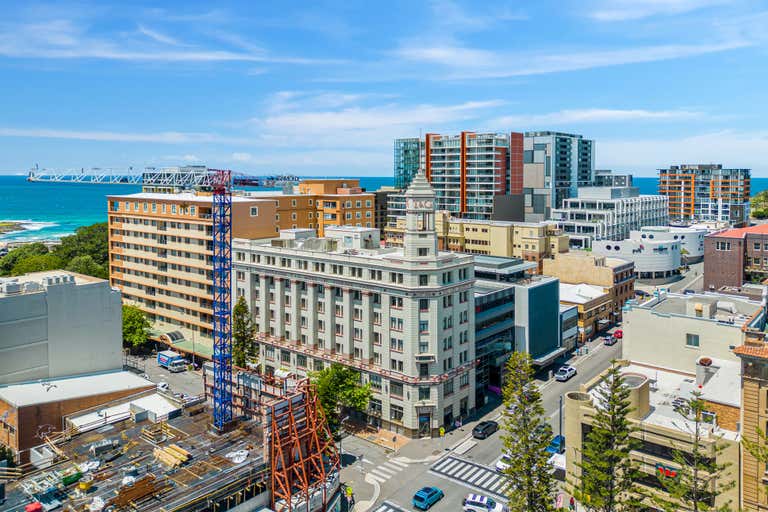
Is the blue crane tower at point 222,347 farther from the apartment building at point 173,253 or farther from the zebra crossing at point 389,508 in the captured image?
the apartment building at point 173,253

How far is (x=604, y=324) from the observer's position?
356 ft

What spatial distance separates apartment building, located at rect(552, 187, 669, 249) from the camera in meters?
162

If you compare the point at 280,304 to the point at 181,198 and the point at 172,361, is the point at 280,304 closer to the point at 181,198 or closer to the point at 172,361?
the point at 172,361

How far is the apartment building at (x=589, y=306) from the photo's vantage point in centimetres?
10300

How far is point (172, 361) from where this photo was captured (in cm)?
9250

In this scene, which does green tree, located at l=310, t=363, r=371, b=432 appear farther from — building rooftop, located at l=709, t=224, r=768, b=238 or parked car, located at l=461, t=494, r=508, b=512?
building rooftop, located at l=709, t=224, r=768, b=238

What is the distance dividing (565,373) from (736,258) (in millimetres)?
51367

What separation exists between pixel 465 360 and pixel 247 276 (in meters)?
34.9

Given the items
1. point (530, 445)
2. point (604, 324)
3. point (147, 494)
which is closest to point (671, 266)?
point (604, 324)

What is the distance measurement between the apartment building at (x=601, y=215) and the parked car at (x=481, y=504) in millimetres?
111393

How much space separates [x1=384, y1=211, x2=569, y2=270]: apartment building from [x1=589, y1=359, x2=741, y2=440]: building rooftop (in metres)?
65.1

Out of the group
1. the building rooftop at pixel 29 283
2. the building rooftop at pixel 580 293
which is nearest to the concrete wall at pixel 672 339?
the building rooftop at pixel 580 293

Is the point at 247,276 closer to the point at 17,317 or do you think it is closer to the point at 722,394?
the point at 17,317

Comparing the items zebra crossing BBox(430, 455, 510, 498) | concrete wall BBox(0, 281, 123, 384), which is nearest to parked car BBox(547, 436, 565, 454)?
zebra crossing BBox(430, 455, 510, 498)
